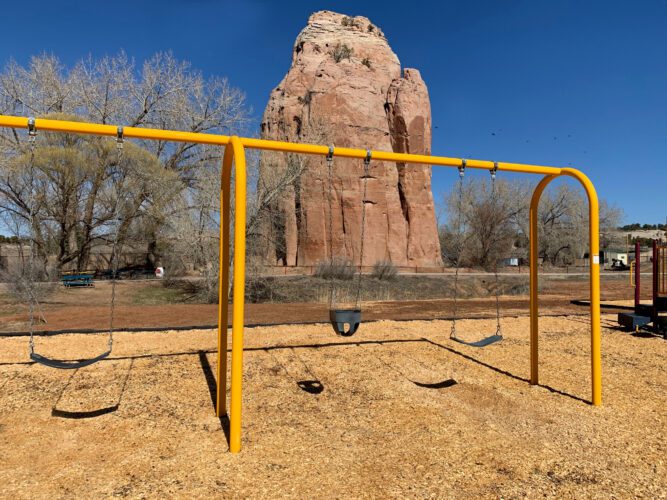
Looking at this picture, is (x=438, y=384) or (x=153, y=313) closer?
(x=438, y=384)

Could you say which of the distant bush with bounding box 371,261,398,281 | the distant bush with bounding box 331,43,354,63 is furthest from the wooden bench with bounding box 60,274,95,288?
the distant bush with bounding box 331,43,354,63

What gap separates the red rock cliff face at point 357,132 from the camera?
30812mm

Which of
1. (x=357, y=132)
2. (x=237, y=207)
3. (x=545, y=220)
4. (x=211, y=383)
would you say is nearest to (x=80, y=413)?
(x=211, y=383)

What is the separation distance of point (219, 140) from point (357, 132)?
29674mm

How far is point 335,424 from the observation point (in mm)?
3953

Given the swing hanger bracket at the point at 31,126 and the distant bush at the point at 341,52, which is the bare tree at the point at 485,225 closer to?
the distant bush at the point at 341,52

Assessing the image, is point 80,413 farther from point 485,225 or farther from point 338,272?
point 485,225

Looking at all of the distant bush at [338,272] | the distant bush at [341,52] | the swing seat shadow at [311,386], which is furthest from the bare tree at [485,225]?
the swing seat shadow at [311,386]

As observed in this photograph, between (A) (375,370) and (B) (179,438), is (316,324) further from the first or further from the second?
(B) (179,438)

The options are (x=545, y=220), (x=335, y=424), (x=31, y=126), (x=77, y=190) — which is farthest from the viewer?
(x=545, y=220)

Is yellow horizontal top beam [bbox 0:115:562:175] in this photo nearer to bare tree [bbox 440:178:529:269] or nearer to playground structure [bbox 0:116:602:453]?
playground structure [bbox 0:116:602:453]

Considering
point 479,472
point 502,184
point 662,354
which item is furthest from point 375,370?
point 502,184

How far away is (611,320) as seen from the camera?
988cm

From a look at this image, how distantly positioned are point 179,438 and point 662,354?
22.7 feet
